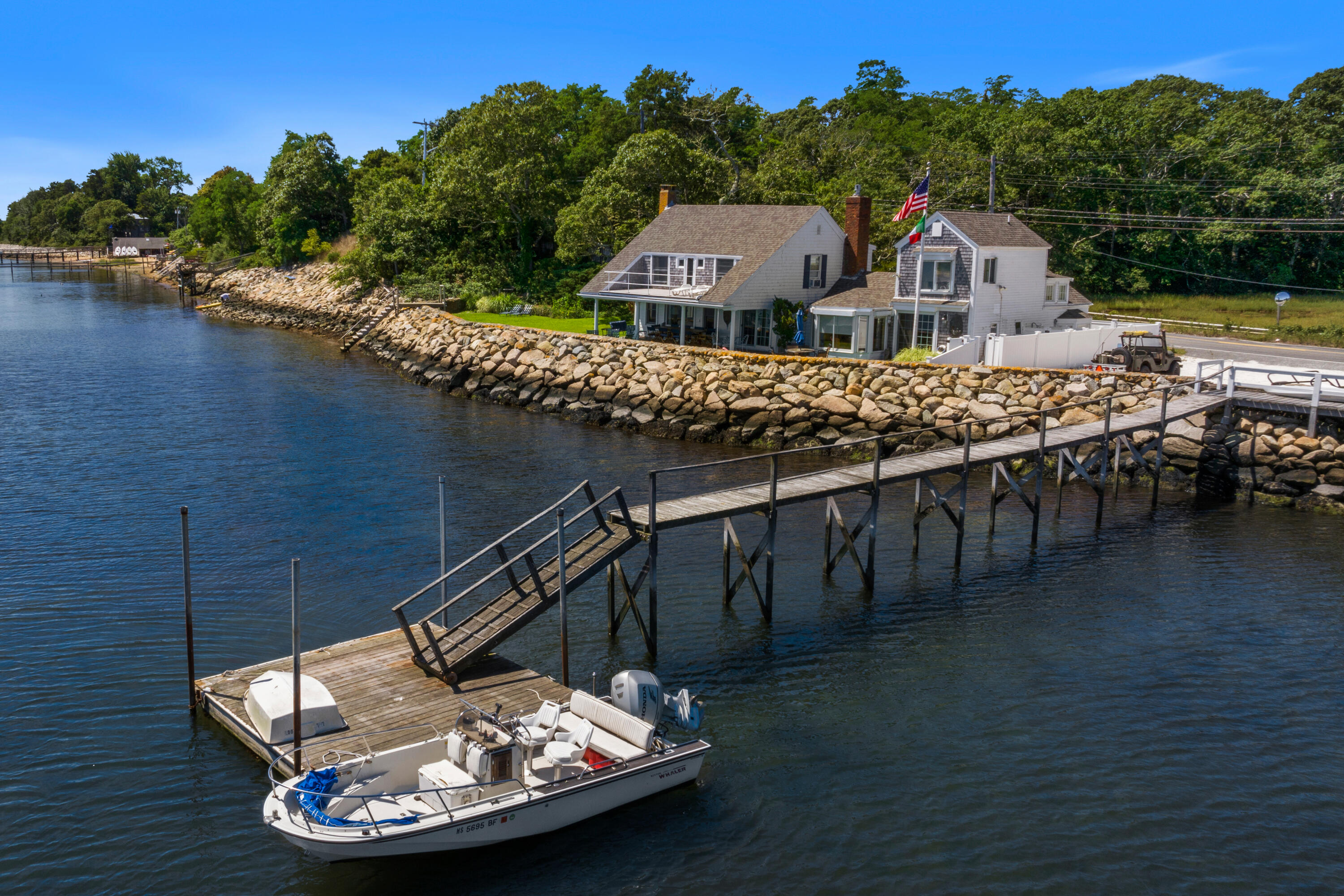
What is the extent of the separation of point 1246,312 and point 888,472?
5234cm

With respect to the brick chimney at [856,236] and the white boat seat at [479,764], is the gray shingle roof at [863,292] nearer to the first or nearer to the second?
the brick chimney at [856,236]

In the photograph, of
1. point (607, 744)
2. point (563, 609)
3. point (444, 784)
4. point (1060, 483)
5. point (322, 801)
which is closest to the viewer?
point (322, 801)

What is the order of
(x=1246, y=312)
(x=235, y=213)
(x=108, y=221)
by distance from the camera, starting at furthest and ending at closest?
(x=108, y=221), (x=235, y=213), (x=1246, y=312)

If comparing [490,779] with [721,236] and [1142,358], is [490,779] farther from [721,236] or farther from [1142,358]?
[721,236]

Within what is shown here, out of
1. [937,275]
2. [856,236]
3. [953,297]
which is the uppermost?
[856,236]

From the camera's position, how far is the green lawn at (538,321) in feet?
185

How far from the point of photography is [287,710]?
1594 centimetres

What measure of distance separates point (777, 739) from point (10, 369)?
5760 centimetres

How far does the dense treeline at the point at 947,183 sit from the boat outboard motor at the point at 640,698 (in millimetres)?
49912

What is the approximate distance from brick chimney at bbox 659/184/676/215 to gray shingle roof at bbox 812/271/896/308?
41.0ft

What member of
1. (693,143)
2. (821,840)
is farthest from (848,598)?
(693,143)

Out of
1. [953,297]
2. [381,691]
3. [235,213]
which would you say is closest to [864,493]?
[381,691]

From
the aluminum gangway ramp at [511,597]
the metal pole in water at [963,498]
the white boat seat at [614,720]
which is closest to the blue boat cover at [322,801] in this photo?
the white boat seat at [614,720]

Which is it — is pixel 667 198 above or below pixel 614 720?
above
